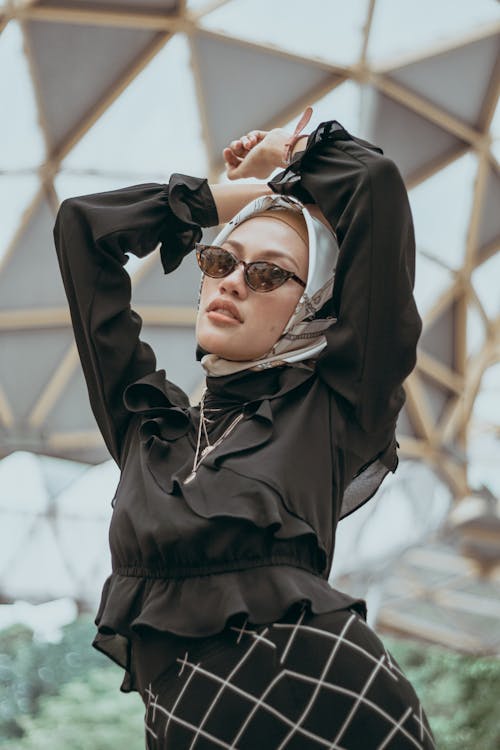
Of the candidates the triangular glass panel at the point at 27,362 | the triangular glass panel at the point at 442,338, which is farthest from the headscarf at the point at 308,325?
the triangular glass panel at the point at 442,338

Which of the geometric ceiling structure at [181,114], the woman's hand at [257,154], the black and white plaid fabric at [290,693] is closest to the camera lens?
the black and white plaid fabric at [290,693]

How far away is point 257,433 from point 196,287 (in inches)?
467

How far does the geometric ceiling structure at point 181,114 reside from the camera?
467 inches

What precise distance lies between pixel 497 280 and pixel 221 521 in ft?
49.8

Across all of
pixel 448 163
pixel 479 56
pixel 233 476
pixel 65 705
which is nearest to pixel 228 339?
pixel 233 476

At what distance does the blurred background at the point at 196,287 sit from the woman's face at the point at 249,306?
345 inches

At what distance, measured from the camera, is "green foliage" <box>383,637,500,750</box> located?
1730 centimetres

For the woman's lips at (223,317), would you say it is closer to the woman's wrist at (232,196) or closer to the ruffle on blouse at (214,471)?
the ruffle on blouse at (214,471)

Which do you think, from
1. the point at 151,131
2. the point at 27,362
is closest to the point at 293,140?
the point at 151,131

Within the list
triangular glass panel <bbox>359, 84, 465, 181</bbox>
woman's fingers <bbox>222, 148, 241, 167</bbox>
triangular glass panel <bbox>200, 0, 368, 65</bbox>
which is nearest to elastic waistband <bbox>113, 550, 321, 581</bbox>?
woman's fingers <bbox>222, 148, 241, 167</bbox>

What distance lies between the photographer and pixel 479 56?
13289 millimetres

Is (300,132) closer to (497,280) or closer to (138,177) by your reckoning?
(138,177)

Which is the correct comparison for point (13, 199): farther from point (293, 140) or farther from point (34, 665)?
point (293, 140)

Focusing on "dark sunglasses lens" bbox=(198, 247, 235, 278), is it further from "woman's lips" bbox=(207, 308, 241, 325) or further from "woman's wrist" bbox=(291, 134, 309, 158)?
"woman's wrist" bbox=(291, 134, 309, 158)
